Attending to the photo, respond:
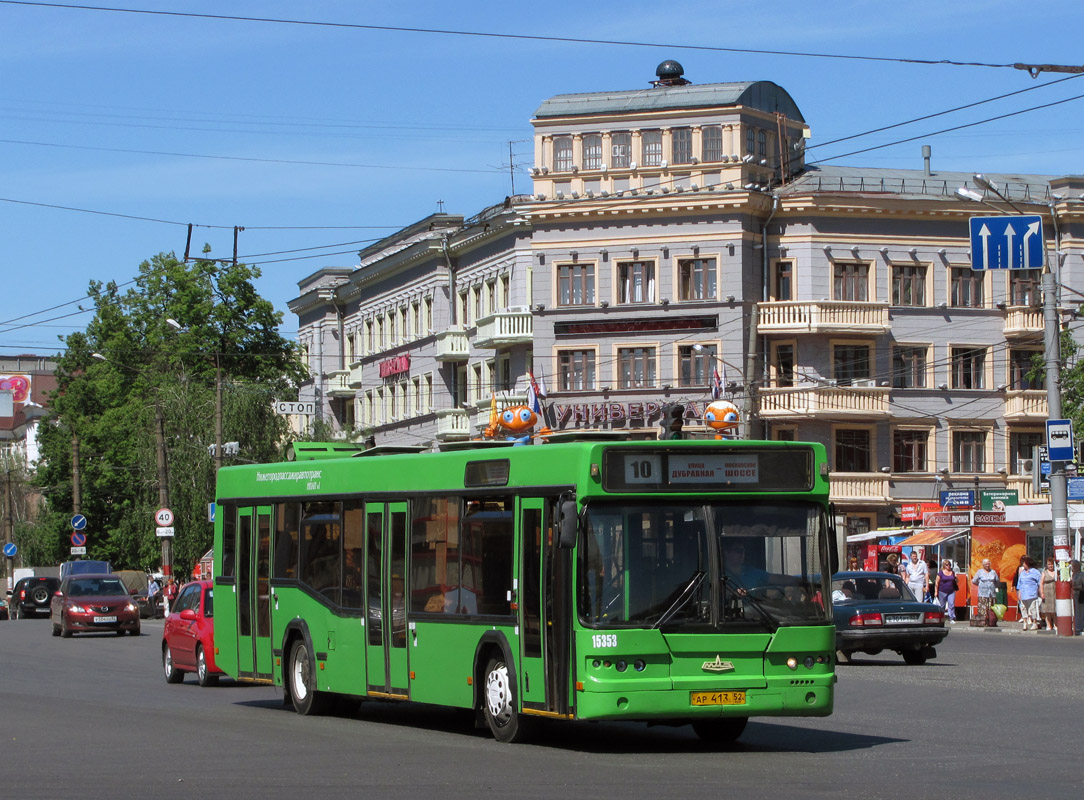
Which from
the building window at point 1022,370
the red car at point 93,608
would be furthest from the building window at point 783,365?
the red car at point 93,608

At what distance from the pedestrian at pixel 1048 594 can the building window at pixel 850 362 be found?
22207 mm

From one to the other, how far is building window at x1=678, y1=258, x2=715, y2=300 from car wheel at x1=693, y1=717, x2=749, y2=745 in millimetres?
47153

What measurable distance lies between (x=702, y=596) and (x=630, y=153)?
49712 mm

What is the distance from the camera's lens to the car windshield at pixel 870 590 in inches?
1120

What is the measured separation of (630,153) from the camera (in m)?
62.9

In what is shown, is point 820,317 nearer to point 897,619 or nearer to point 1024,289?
point 1024,289

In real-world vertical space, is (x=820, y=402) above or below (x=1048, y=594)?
above

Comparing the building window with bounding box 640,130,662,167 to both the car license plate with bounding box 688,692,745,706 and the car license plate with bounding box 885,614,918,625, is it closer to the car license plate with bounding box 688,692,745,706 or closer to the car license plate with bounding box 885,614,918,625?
the car license plate with bounding box 885,614,918,625

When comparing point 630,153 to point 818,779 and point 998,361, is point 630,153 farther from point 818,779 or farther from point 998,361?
point 818,779

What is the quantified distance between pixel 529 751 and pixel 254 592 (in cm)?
656

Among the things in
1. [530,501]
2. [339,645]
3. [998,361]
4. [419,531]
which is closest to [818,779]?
[530,501]

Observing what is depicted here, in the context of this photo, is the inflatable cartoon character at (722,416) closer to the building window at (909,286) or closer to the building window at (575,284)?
the building window at (575,284)

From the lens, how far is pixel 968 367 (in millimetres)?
63125

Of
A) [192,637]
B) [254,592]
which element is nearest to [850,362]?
[192,637]
